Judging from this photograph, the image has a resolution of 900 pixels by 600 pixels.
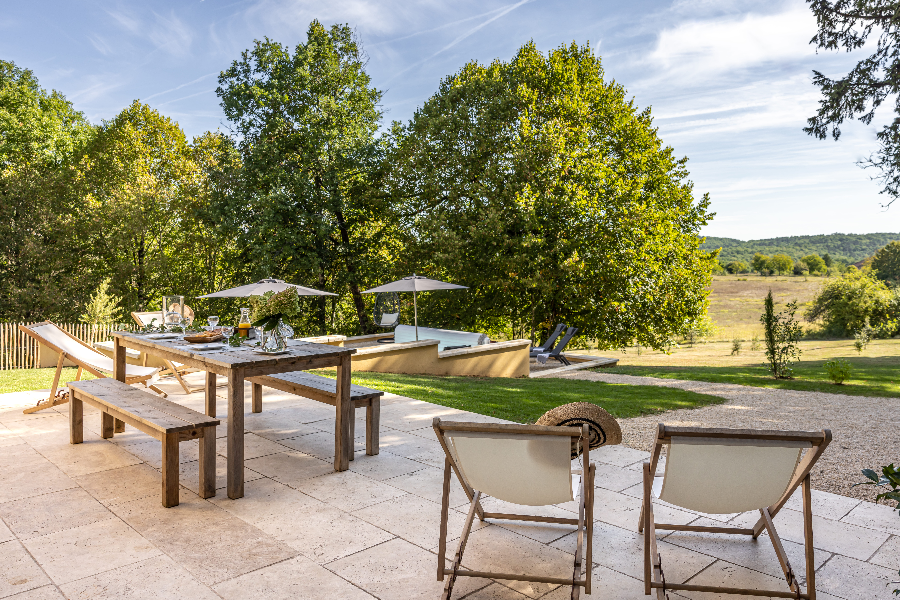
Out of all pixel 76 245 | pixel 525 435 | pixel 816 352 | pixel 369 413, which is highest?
pixel 76 245

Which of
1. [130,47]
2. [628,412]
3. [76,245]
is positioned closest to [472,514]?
[628,412]

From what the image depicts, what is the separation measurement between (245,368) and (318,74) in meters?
17.4

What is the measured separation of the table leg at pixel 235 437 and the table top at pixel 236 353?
0.35 feet

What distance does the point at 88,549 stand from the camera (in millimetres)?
2938

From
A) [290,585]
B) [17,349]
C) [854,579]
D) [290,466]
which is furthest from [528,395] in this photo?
[17,349]

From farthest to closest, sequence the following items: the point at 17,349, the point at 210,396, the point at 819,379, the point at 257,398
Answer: the point at 17,349
the point at 819,379
the point at 257,398
the point at 210,396

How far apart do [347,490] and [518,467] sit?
5.41ft

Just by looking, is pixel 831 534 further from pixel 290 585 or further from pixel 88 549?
pixel 88 549

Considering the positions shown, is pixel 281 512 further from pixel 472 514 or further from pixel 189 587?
pixel 472 514

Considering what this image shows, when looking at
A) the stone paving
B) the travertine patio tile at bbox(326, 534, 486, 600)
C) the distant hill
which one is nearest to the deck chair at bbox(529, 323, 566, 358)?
the stone paving

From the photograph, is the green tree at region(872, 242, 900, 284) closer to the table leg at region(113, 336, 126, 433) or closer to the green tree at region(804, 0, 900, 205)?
the green tree at region(804, 0, 900, 205)

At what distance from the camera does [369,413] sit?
4652 mm

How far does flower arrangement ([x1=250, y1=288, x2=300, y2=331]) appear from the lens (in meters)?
4.05

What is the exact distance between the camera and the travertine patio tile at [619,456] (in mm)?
4494
